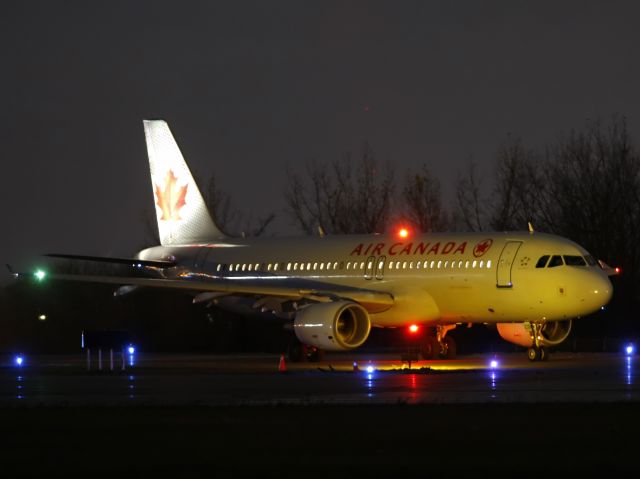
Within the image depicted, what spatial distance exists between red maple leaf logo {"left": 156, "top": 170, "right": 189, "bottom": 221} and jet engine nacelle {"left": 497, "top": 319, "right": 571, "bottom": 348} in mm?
14541

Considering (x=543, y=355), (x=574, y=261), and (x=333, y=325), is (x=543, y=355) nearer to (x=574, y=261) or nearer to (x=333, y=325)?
(x=574, y=261)

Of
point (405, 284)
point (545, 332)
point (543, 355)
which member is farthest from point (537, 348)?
point (405, 284)

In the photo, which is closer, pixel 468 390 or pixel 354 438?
pixel 354 438

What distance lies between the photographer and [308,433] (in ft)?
58.1

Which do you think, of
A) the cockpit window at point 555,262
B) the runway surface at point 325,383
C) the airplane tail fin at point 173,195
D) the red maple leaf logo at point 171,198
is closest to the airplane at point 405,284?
the cockpit window at point 555,262

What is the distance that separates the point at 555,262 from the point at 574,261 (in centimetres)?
57

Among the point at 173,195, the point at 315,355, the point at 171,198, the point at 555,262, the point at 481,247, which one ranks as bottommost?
the point at 315,355

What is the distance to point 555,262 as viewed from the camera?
126 ft

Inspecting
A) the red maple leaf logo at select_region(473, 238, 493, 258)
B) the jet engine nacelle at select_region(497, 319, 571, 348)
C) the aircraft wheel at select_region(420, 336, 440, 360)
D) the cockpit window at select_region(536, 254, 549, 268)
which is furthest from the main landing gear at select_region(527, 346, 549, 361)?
the aircraft wheel at select_region(420, 336, 440, 360)

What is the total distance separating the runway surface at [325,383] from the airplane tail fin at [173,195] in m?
10.6

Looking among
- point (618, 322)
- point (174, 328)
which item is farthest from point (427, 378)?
point (174, 328)

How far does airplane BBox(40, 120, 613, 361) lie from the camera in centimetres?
3812

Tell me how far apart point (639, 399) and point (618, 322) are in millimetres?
34520

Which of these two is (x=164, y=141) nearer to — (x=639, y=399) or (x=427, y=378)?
(x=427, y=378)
